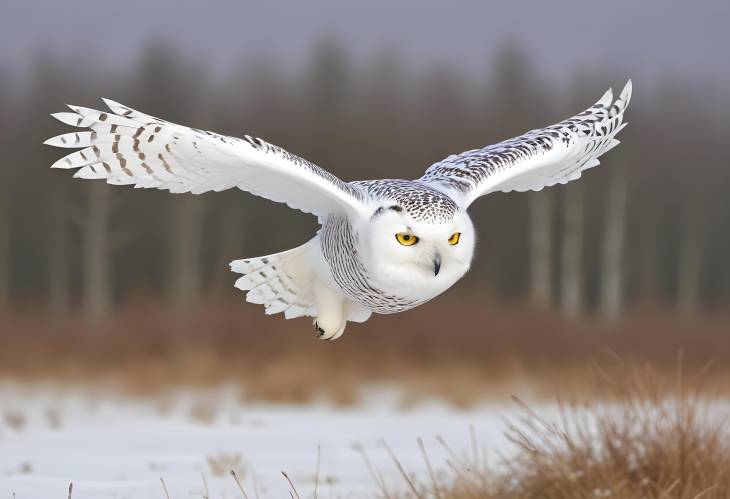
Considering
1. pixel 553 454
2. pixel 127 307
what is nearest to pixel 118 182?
pixel 553 454

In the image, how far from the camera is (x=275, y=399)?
1130 centimetres

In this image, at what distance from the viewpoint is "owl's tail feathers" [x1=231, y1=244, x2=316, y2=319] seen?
15.9 feet

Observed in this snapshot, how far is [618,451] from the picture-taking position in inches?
192

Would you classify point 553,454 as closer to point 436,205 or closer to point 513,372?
point 436,205

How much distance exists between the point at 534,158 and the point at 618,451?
5.07 feet

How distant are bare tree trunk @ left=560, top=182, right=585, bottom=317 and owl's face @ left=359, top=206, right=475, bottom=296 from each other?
16074mm

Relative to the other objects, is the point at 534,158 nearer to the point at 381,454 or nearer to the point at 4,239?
the point at 381,454

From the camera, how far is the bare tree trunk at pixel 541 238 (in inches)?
A: 768

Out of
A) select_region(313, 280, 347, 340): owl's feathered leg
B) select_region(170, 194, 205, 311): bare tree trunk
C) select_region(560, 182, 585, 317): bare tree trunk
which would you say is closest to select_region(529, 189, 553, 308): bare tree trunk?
select_region(560, 182, 585, 317): bare tree trunk

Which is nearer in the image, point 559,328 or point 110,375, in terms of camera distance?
point 110,375

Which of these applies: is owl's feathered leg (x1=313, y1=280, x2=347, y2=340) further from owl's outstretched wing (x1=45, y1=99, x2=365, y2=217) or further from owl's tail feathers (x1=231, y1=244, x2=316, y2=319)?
owl's outstretched wing (x1=45, y1=99, x2=365, y2=217)

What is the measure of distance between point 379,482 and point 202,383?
7512 millimetres

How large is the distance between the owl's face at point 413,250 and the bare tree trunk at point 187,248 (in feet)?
45.9

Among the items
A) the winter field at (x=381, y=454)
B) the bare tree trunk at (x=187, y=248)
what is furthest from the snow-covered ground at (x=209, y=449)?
the bare tree trunk at (x=187, y=248)
